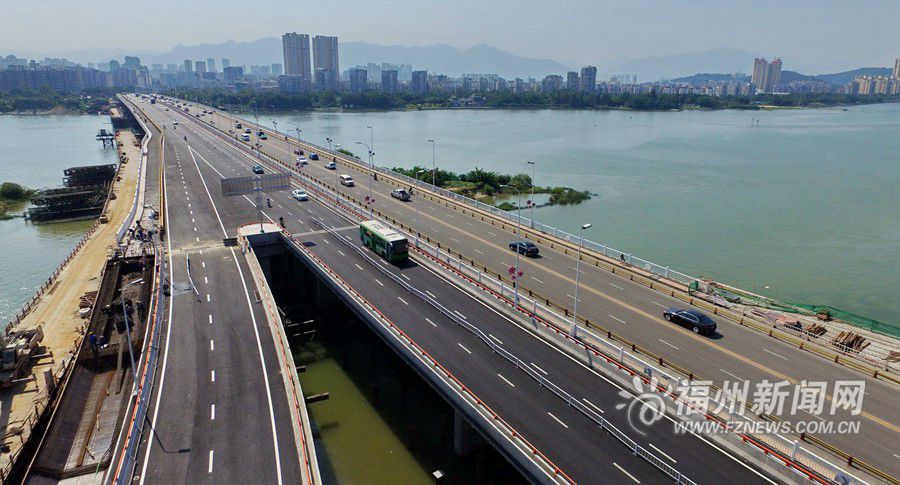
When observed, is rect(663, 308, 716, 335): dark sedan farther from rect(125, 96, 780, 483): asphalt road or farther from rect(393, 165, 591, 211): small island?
rect(393, 165, 591, 211): small island

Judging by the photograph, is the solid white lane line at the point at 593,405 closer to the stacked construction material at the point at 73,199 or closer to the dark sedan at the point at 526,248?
the dark sedan at the point at 526,248

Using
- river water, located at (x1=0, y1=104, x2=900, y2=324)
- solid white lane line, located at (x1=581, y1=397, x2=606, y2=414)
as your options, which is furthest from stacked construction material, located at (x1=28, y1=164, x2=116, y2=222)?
solid white lane line, located at (x1=581, y1=397, x2=606, y2=414)

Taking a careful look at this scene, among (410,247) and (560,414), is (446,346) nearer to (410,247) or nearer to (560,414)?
(560,414)

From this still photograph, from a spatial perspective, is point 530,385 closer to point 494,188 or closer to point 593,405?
point 593,405

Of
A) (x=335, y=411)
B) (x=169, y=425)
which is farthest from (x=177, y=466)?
(x=335, y=411)

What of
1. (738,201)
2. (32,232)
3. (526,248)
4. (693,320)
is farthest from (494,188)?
(32,232)

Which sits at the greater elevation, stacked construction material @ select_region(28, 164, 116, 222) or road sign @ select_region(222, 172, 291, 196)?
road sign @ select_region(222, 172, 291, 196)

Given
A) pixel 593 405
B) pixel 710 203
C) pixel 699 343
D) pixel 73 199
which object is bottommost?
pixel 73 199
